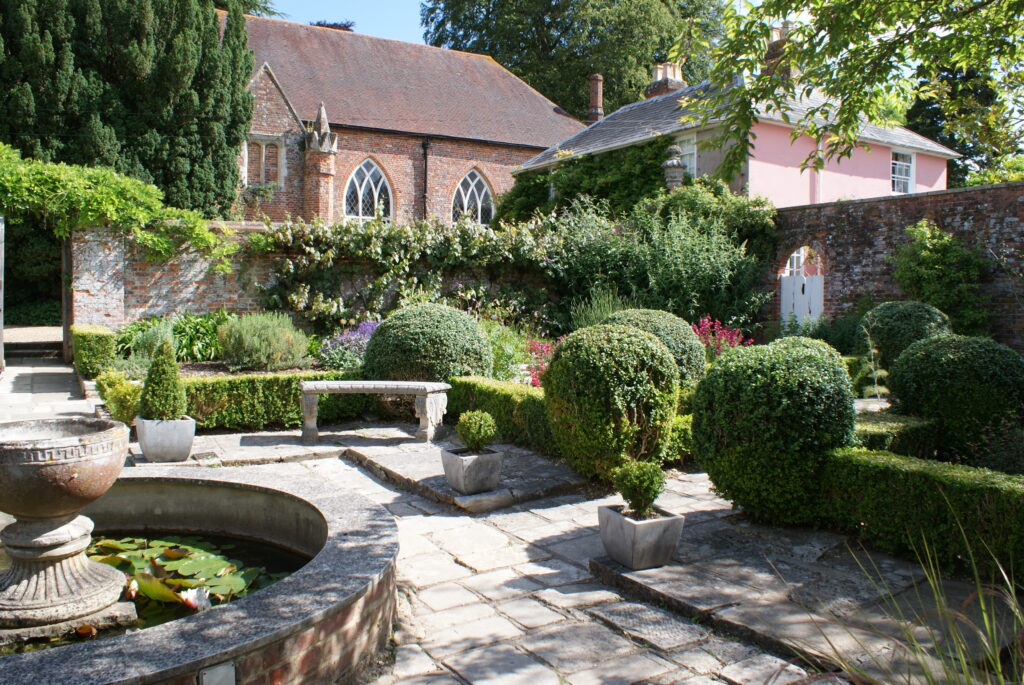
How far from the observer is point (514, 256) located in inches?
583

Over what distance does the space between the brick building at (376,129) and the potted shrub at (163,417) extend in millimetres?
14652

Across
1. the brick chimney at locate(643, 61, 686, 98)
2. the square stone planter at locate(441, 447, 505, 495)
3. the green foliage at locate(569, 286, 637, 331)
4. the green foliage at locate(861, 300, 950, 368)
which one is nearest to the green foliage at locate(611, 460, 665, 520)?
the square stone planter at locate(441, 447, 505, 495)

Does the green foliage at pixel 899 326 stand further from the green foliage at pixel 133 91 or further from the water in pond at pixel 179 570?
the green foliage at pixel 133 91

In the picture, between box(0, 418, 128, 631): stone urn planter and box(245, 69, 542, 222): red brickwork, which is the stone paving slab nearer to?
box(0, 418, 128, 631): stone urn planter

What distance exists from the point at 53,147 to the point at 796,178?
1658cm

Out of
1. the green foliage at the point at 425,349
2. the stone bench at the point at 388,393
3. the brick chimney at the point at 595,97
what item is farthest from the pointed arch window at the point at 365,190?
the stone bench at the point at 388,393

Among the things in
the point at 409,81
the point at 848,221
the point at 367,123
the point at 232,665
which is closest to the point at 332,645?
the point at 232,665

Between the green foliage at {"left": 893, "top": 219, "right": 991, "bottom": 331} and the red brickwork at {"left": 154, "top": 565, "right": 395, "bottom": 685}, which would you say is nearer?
the red brickwork at {"left": 154, "top": 565, "right": 395, "bottom": 685}

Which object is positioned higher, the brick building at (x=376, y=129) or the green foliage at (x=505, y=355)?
the brick building at (x=376, y=129)

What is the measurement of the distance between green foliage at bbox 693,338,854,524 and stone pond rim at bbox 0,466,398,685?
2481mm

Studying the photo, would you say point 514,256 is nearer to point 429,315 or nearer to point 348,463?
point 429,315

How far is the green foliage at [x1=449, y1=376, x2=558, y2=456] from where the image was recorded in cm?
782

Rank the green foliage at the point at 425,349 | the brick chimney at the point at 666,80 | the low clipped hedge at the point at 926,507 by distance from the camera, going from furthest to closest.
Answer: the brick chimney at the point at 666,80 < the green foliage at the point at 425,349 < the low clipped hedge at the point at 926,507

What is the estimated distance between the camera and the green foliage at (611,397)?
634 centimetres
